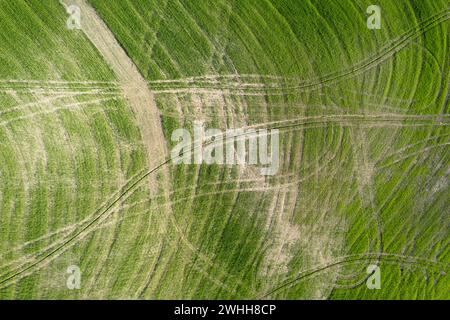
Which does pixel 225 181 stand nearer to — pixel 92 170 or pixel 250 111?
pixel 250 111

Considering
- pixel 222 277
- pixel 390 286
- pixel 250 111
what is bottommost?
pixel 390 286

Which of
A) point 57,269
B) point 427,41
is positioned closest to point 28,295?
point 57,269

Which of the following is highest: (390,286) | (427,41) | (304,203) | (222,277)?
(427,41)

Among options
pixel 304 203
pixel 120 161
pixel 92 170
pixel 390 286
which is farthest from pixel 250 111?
pixel 390 286

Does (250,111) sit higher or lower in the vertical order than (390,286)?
higher

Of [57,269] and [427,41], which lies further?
[427,41]

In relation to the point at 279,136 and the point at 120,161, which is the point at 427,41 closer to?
the point at 279,136
